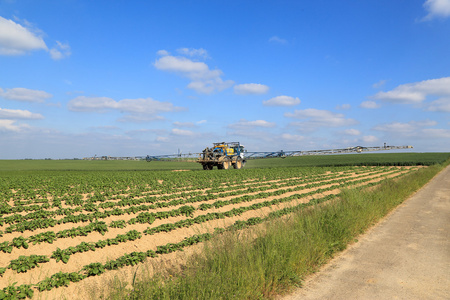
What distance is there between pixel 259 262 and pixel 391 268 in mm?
3309

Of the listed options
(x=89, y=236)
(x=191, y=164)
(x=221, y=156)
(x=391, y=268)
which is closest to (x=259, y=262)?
(x=391, y=268)

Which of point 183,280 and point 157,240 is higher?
point 183,280

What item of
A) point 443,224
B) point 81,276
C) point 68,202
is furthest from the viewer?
point 68,202

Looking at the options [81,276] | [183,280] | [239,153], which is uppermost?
[239,153]

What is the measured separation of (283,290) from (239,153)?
→ 37.2 metres

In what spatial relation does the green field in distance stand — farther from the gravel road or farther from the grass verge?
the grass verge

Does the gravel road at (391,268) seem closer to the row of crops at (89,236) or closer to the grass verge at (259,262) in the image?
the grass verge at (259,262)

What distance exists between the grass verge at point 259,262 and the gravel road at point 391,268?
35 centimetres

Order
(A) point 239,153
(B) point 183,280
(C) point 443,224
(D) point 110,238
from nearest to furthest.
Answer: (B) point 183,280
(D) point 110,238
(C) point 443,224
(A) point 239,153

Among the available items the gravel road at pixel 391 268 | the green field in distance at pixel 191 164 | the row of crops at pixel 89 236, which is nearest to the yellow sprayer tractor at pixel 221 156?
the green field in distance at pixel 191 164

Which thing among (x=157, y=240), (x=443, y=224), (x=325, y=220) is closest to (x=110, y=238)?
(x=157, y=240)

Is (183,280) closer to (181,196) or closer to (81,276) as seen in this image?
(81,276)

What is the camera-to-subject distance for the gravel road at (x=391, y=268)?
17.9ft

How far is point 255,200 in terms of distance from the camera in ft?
53.5
